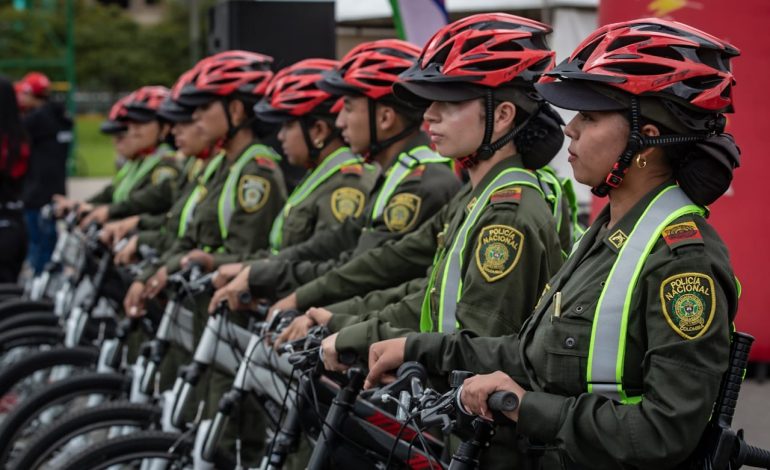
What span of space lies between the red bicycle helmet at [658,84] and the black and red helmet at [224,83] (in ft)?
12.6

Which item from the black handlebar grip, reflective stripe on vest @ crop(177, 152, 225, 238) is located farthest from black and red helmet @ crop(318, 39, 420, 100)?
the black handlebar grip

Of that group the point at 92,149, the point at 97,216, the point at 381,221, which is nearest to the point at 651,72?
the point at 381,221

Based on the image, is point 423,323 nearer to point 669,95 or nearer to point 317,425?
point 317,425

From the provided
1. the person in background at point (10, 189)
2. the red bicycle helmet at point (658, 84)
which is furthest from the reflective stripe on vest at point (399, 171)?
the person in background at point (10, 189)

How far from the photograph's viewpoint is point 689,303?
2527mm

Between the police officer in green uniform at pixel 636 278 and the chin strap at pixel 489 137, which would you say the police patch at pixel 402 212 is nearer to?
the chin strap at pixel 489 137

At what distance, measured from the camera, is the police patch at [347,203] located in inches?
210

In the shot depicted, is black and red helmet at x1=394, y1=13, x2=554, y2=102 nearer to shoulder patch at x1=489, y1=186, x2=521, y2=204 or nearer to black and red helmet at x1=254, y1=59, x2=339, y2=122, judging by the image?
shoulder patch at x1=489, y1=186, x2=521, y2=204

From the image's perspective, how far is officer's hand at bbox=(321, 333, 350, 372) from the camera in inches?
138

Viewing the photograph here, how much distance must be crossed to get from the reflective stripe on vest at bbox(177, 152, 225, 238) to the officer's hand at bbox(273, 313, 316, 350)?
2.64 m

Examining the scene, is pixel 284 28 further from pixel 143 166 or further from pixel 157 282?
pixel 157 282

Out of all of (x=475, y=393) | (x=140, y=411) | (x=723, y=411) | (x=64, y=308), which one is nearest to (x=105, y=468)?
(x=140, y=411)

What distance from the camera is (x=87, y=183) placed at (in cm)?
2502

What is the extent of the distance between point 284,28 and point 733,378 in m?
6.21
